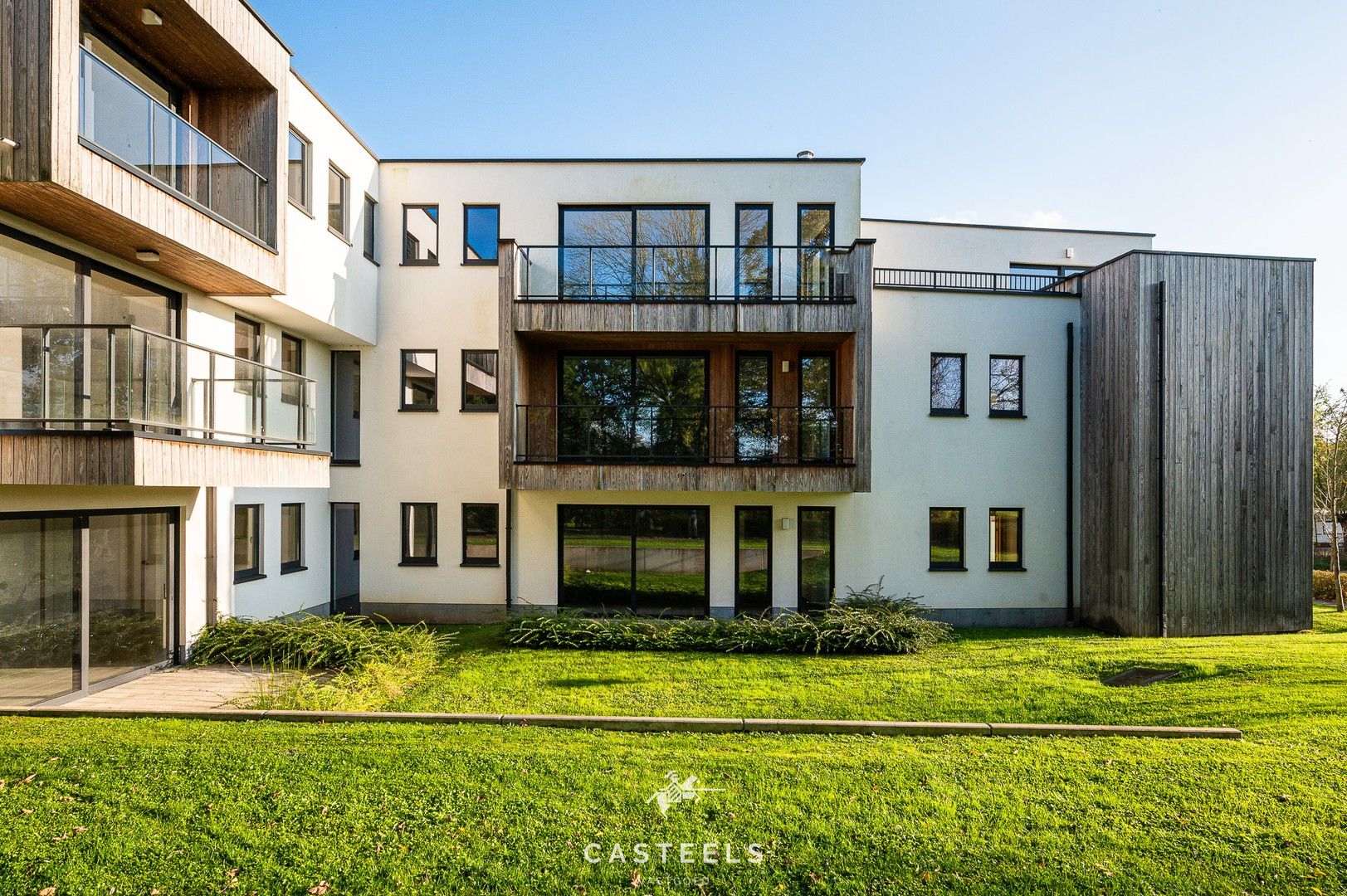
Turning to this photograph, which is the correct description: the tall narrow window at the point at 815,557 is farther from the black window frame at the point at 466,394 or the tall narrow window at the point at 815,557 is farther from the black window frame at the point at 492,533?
the black window frame at the point at 466,394

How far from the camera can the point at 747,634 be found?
1020 centimetres

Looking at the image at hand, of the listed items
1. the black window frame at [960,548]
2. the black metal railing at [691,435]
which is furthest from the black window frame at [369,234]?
the black window frame at [960,548]

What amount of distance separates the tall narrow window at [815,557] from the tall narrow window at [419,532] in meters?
7.21

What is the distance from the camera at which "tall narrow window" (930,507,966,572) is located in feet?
40.0

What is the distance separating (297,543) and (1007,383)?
45.7 feet

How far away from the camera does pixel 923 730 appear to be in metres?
6.27

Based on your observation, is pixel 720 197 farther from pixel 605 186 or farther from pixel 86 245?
pixel 86 245

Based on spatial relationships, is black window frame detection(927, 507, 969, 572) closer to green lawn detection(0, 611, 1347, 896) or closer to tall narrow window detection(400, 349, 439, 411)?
green lawn detection(0, 611, 1347, 896)

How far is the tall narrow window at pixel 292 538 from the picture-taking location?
11344 millimetres

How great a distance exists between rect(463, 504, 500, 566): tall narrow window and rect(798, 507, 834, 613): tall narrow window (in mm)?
5936

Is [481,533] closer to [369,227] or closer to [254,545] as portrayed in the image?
[254,545]

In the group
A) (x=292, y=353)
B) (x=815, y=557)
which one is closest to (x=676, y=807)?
(x=815, y=557)

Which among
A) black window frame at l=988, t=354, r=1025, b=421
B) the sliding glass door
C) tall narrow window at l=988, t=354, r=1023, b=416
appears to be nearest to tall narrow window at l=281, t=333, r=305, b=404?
the sliding glass door

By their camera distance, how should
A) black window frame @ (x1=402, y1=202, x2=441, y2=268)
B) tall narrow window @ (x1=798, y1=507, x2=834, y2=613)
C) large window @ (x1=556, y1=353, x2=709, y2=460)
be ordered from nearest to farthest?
large window @ (x1=556, y1=353, x2=709, y2=460) → tall narrow window @ (x1=798, y1=507, x2=834, y2=613) → black window frame @ (x1=402, y1=202, x2=441, y2=268)
